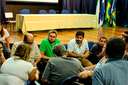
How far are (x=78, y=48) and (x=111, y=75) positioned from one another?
2101 mm

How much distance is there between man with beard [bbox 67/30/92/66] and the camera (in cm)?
306

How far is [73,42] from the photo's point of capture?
3.12 meters

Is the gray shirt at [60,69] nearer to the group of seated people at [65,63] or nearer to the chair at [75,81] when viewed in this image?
the group of seated people at [65,63]

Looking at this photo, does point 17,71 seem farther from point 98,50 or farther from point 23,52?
point 98,50

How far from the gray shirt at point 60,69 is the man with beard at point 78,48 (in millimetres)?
1233

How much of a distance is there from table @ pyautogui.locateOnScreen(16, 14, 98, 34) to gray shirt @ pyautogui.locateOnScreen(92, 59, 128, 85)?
5.28m

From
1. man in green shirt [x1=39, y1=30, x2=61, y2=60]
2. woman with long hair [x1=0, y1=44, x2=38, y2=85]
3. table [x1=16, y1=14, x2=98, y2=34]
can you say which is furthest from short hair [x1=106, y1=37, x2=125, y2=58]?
table [x1=16, y1=14, x2=98, y2=34]

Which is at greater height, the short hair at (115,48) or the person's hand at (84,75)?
the short hair at (115,48)

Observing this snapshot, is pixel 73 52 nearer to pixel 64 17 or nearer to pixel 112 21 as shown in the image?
pixel 64 17

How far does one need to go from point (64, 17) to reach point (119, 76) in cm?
610

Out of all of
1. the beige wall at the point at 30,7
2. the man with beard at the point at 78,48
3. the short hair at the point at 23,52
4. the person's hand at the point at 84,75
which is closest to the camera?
the person's hand at the point at 84,75

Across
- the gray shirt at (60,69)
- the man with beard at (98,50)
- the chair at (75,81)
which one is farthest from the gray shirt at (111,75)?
the man with beard at (98,50)

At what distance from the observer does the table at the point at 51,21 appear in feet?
20.1

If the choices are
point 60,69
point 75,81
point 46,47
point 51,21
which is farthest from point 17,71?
point 51,21
